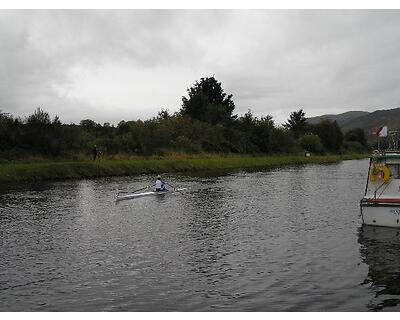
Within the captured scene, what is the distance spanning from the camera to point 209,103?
11538cm

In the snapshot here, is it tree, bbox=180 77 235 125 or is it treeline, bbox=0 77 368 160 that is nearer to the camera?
treeline, bbox=0 77 368 160

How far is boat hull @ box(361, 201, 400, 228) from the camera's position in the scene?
22188mm

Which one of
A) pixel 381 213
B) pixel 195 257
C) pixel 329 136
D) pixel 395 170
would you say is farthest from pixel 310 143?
pixel 195 257

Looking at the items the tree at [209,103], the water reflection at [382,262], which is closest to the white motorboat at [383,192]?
the water reflection at [382,262]

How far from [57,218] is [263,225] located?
11857 mm

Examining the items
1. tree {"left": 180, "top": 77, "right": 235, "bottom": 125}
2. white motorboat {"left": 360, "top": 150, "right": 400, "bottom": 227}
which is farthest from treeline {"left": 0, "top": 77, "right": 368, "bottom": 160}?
white motorboat {"left": 360, "top": 150, "right": 400, "bottom": 227}

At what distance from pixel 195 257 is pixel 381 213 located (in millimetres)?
10165

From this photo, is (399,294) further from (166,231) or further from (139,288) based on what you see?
(166,231)

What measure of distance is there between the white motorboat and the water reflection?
1.70 feet

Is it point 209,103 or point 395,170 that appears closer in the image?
point 395,170

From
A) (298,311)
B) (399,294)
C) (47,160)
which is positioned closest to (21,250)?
(298,311)

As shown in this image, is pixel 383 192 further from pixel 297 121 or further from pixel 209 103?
pixel 297 121

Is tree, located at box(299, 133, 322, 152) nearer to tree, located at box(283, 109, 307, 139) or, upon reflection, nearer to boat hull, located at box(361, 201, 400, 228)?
tree, located at box(283, 109, 307, 139)

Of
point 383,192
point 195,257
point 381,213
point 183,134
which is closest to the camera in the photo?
point 195,257
